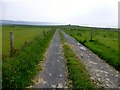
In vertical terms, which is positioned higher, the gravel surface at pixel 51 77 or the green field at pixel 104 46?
the green field at pixel 104 46

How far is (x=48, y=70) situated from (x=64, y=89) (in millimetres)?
4153

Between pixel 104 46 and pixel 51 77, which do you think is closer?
pixel 51 77

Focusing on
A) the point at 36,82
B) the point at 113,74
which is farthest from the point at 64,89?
the point at 113,74

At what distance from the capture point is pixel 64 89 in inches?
423

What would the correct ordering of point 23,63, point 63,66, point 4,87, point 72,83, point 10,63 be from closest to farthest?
1. point 4,87
2. point 72,83
3. point 10,63
4. point 23,63
5. point 63,66

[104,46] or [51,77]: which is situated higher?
[104,46]

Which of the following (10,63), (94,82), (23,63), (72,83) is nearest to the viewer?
(72,83)

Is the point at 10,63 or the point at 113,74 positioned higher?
the point at 10,63

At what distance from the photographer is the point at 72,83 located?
11469 mm

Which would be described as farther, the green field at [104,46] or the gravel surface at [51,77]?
the green field at [104,46]

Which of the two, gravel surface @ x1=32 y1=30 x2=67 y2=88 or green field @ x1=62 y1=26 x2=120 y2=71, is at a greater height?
green field @ x1=62 y1=26 x2=120 y2=71

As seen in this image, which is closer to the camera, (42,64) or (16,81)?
(16,81)

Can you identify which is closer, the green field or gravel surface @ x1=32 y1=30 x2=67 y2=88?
gravel surface @ x1=32 y1=30 x2=67 y2=88

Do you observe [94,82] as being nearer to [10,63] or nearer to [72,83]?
[72,83]
